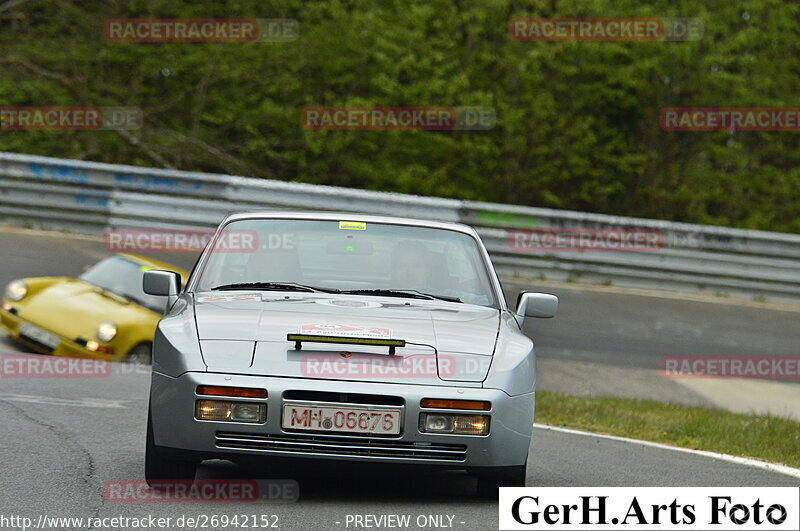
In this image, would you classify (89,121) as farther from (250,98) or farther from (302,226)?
(302,226)

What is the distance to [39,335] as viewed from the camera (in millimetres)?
12125

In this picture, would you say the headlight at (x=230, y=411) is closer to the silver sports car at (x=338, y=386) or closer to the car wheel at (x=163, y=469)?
the silver sports car at (x=338, y=386)

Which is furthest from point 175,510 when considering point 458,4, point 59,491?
point 458,4

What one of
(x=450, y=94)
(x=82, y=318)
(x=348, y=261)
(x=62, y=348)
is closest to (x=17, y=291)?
(x=82, y=318)

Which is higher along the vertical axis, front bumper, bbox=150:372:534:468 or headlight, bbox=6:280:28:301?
front bumper, bbox=150:372:534:468

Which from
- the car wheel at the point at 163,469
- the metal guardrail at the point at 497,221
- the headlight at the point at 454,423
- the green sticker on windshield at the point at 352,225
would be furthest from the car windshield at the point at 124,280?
the headlight at the point at 454,423

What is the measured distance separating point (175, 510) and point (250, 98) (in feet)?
61.6

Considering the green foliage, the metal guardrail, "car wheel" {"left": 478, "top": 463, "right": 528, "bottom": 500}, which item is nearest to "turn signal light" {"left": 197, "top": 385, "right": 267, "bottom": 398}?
"car wheel" {"left": 478, "top": 463, "right": 528, "bottom": 500}

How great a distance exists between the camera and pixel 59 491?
5.84 m

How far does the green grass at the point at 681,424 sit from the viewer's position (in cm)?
908

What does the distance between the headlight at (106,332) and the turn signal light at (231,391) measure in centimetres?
669

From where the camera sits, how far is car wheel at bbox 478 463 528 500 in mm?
5812

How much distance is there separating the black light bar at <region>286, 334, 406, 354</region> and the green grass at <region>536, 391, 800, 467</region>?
11.6 feet

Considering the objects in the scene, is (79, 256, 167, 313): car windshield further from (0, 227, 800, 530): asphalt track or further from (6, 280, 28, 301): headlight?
(0, 227, 800, 530): asphalt track
